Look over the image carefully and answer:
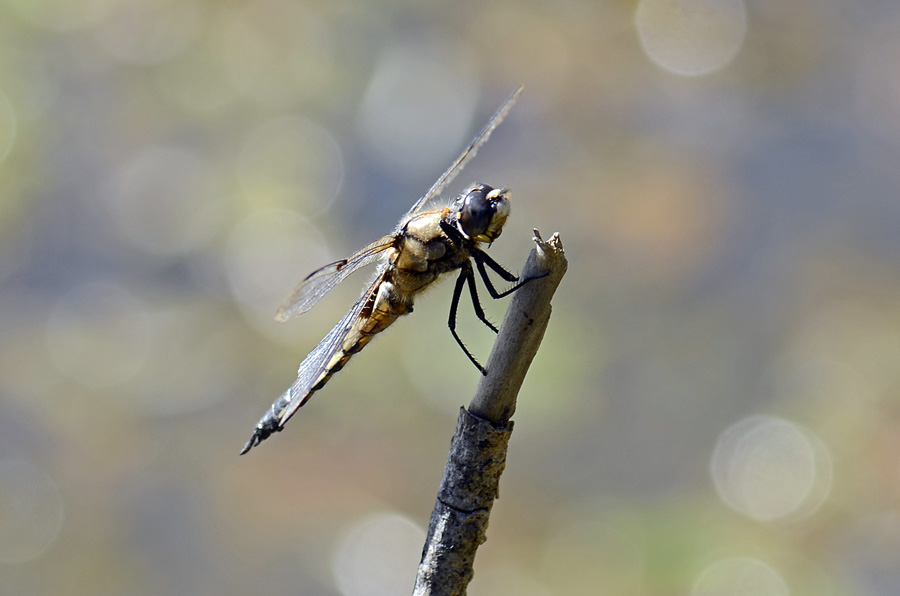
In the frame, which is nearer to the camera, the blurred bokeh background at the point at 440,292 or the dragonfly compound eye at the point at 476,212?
the dragonfly compound eye at the point at 476,212

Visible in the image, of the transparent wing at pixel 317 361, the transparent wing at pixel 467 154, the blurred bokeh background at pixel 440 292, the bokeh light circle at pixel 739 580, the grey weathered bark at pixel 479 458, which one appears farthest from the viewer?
the blurred bokeh background at pixel 440 292

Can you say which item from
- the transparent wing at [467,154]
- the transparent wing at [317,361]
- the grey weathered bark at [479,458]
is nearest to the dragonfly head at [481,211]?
the transparent wing at [467,154]

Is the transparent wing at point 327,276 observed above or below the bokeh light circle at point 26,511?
above

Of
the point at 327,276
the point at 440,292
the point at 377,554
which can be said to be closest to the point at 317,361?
the point at 327,276

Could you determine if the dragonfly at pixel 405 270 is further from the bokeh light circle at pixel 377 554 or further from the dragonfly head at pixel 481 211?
the bokeh light circle at pixel 377 554

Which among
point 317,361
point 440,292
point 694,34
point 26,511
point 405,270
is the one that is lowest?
point 26,511

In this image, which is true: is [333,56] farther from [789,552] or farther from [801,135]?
[789,552]

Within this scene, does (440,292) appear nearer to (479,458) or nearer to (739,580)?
(739,580)
